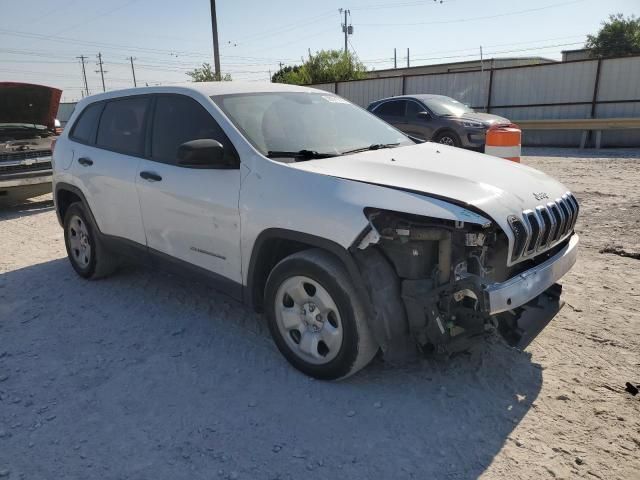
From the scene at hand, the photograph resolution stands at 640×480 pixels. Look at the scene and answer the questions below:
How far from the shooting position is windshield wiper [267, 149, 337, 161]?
333cm

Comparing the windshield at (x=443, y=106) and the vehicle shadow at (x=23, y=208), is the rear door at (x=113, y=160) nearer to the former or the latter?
the vehicle shadow at (x=23, y=208)

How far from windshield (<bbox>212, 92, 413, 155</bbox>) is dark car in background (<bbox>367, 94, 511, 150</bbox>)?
8.25m

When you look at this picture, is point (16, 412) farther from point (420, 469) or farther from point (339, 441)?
point (420, 469)

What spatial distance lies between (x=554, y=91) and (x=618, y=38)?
3338 centimetres

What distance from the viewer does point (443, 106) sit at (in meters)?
12.8

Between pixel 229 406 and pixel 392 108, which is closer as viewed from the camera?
pixel 229 406

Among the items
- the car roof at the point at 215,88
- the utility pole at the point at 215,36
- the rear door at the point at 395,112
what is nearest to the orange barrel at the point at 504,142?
the car roof at the point at 215,88

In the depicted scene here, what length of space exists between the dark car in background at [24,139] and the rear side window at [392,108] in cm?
767

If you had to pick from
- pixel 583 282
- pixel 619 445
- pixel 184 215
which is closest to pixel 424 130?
pixel 583 282

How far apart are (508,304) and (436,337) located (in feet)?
1.34

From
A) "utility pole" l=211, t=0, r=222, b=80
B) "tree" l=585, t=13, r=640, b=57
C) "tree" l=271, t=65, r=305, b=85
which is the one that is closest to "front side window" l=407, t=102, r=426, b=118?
"utility pole" l=211, t=0, r=222, b=80

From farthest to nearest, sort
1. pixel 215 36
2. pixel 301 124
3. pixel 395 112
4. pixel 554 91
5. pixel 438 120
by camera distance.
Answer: pixel 215 36 → pixel 554 91 → pixel 395 112 → pixel 438 120 → pixel 301 124

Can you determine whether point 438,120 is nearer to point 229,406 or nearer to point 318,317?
point 318,317

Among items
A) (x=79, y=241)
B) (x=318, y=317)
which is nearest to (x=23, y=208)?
(x=79, y=241)
